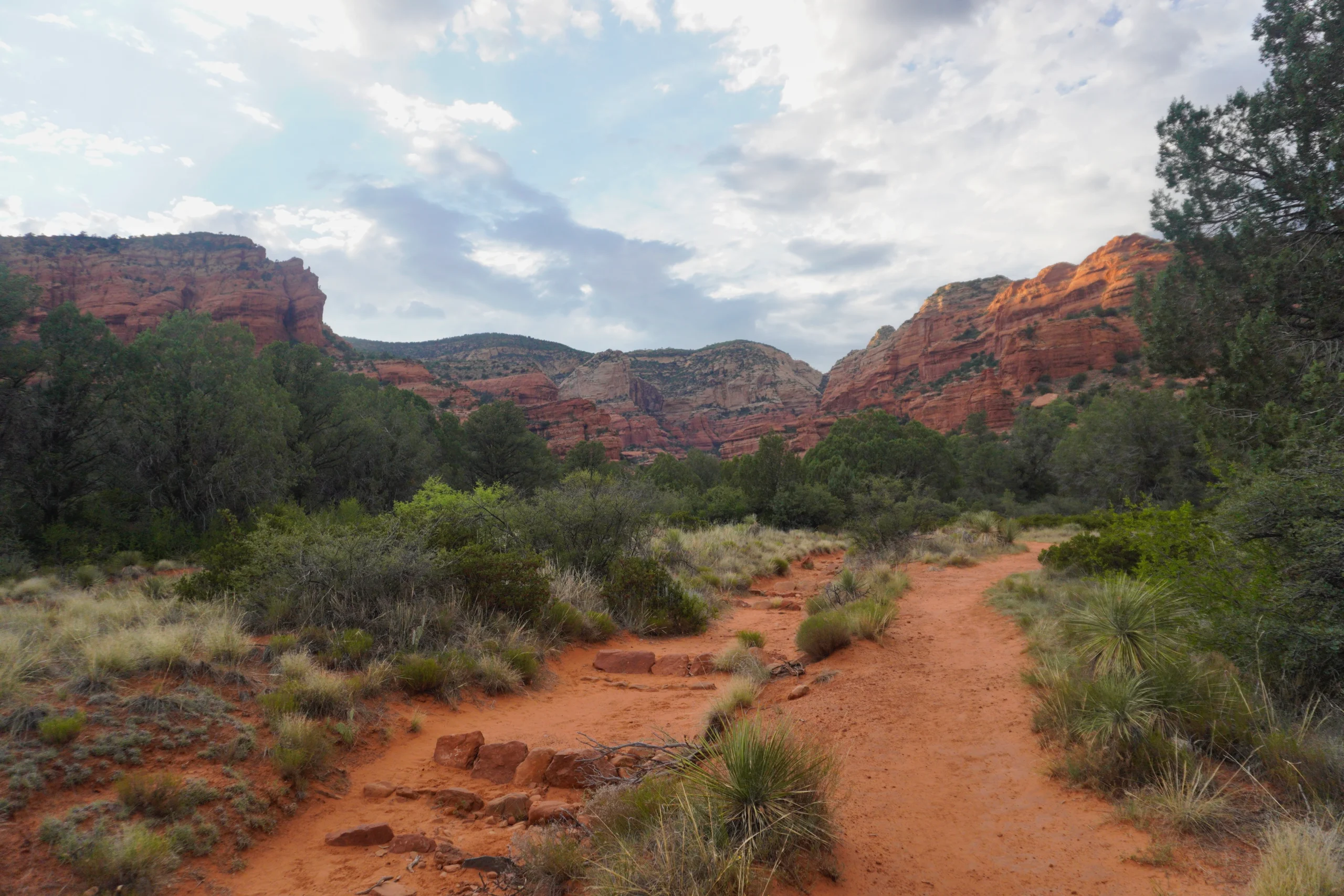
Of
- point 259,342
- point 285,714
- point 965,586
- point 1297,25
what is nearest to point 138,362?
point 285,714

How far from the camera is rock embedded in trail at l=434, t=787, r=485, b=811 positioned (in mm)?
4469

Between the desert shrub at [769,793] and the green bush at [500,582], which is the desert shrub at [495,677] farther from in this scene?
the desert shrub at [769,793]

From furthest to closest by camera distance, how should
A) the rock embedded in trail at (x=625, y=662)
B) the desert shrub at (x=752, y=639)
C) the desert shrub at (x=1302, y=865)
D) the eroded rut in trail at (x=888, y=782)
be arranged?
the desert shrub at (x=752, y=639)
the rock embedded in trail at (x=625, y=662)
the eroded rut in trail at (x=888, y=782)
the desert shrub at (x=1302, y=865)

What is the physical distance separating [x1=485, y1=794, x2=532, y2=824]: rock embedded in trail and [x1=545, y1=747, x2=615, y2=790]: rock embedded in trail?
0.40 meters

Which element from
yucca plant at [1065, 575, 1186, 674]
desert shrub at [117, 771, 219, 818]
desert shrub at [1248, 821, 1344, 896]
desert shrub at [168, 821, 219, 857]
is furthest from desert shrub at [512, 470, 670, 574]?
desert shrub at [1248, 821, 1344, 896]

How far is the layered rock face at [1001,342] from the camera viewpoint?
75.3 metres

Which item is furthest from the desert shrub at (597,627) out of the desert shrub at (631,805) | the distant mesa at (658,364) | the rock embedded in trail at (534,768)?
the distant mesa at (658,364)

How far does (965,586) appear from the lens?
12664 mm

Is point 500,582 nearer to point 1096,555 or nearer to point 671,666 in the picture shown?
point 671,666

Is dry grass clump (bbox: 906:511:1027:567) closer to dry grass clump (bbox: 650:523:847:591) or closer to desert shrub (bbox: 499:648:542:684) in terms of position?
dry grass clump (bbox: 650:523:847:591)

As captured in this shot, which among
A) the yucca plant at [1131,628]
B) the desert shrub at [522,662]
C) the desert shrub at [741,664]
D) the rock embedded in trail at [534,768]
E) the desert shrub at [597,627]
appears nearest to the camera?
the rock embedded in trail at [534,768]

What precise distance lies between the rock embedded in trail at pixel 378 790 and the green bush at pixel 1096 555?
9.23 meters

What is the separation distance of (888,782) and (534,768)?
9.49ft

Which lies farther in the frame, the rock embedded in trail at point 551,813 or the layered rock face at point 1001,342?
the layered rock face at point 1001,342
